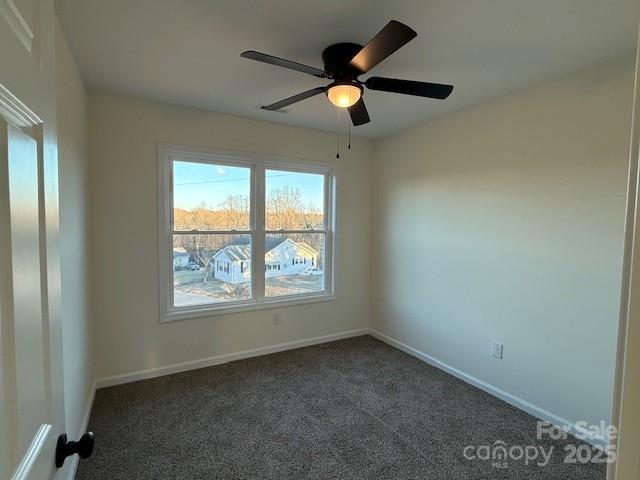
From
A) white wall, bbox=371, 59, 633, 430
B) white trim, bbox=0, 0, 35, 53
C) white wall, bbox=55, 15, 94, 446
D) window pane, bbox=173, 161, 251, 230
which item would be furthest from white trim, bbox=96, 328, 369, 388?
white trim, bbox=0, 0, 35, 53

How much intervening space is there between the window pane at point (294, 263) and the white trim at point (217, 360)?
0.57 metres

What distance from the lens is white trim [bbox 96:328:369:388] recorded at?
9.63ft

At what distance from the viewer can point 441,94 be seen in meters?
1.99

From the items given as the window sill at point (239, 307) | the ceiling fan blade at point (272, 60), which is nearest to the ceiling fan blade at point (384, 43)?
the ceiling fan blade at point (272, 60)

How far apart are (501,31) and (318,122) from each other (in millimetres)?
1951

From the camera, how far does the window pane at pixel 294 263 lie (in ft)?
12.2

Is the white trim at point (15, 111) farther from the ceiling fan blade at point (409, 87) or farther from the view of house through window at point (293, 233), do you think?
the view of house through window at point (293, 233)

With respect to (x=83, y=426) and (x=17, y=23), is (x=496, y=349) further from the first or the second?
(x=17, y=23)

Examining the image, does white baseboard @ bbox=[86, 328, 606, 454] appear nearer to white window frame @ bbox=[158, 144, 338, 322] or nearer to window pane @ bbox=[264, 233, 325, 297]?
white window frame @ bbox=[158, 144, 338, 322]

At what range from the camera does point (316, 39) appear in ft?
6.37

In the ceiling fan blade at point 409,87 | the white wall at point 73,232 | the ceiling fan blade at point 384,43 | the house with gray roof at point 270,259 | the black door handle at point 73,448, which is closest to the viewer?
the black door handle at point 73,448

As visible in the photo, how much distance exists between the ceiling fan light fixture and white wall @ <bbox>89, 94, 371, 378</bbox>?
1628 mm

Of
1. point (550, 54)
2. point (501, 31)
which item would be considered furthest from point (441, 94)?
point (550, 54)

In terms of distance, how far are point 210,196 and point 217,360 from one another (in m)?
1.63
